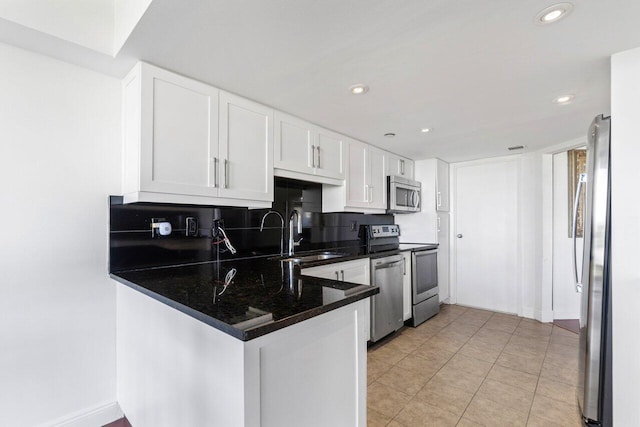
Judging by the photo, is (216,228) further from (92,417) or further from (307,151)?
(92,417)

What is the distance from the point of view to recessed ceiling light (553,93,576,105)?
2.14 metres

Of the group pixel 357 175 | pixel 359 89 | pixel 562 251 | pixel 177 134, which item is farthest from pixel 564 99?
pixel 177 134

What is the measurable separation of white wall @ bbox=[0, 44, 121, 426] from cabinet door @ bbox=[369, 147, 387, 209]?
2378 mm

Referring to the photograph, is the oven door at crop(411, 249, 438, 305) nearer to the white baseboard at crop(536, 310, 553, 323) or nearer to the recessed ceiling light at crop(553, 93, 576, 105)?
the white baseboard at crop(536, 310, 553, 323)

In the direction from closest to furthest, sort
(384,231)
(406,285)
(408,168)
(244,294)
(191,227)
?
1. (244,294)
2. (191,227)
3. (406,285)
4. (384,231)
5. (408,168)

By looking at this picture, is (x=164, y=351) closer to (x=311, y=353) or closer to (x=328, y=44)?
(x=311, y=353)

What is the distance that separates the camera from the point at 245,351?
2.94 feet

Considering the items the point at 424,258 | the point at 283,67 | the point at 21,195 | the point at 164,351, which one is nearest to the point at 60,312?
the point at 21,195

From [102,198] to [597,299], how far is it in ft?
9.60

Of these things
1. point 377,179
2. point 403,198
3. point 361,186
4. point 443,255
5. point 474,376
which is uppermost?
point 377,179

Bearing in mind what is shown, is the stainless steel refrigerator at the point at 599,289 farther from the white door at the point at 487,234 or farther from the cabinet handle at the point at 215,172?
the white door at the point at 487,234

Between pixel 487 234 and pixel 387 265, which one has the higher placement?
pixel 487 234

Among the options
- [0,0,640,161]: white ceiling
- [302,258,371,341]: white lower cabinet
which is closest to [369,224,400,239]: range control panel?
[302,258,371,341]: white lower cabinet

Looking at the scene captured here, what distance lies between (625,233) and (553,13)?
1153 millimetres
